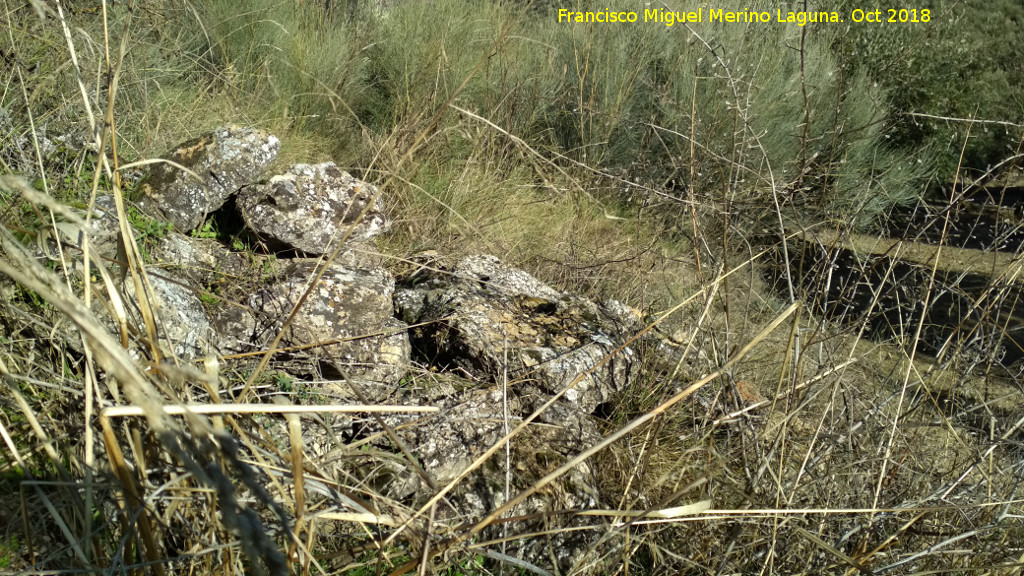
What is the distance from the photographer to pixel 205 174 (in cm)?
284

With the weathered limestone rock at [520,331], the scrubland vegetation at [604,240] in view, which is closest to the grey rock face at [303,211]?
the scrubland vegetation at [604,240]

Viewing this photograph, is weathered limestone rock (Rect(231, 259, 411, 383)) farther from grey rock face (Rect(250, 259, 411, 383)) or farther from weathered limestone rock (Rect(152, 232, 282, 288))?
weathered limestone rock (Rect(152, 232, 282, 288))

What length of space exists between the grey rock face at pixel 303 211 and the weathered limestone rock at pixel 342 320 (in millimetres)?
295

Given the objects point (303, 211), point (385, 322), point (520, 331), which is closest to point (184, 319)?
point (385, 322)

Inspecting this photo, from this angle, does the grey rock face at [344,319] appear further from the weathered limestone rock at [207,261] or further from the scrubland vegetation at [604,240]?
the scrubland vegetation at [604,240]

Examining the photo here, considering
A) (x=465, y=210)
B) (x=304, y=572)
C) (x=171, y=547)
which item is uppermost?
(x=304, y=572)

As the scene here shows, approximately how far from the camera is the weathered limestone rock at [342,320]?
2.35 m

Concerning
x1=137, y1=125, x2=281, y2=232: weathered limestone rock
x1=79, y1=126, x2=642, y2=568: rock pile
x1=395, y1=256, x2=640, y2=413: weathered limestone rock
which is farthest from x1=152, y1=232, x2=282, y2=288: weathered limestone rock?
x1=395, y1=256, x2=640, y2=413: weathered limestone rock

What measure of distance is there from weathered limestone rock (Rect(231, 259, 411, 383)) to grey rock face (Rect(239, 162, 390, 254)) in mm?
295

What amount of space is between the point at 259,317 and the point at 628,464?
1.27 m

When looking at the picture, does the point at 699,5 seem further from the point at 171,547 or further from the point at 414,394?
the point at 171,547

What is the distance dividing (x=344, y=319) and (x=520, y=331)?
1.98 feet

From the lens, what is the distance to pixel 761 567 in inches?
65.6

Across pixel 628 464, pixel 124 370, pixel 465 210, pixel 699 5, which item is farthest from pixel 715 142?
pixel 124 370
